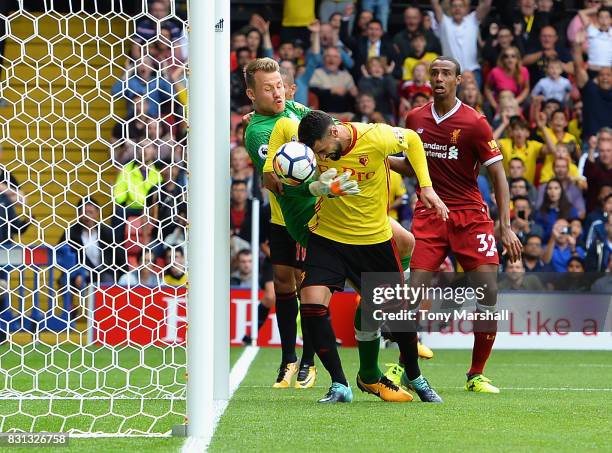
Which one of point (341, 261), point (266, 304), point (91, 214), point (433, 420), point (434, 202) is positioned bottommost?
point (266, 304)

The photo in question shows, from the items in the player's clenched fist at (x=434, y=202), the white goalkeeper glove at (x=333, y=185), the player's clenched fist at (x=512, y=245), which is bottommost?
the player's clenched fist at (x=512, y=245)

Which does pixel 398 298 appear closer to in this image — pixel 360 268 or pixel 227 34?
pixel 360 268

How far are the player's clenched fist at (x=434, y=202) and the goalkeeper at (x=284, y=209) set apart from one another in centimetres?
50

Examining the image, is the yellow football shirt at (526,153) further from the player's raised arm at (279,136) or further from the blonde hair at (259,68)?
the player's raised arm at (279,136)

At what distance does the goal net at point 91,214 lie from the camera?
22.6 feet

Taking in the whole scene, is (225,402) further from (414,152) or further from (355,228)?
(414,152)

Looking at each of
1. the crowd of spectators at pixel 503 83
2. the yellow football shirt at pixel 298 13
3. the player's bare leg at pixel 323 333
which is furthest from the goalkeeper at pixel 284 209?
the yellow football shirt at pixel 298 13

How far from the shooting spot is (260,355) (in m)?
12.4

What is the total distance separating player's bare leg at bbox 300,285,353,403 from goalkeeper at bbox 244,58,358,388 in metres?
0.63

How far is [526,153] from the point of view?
1562 cm

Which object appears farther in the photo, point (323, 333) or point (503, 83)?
point (503, 83)

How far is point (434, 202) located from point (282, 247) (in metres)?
1.97

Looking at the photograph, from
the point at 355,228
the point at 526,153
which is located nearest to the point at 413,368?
the point at 355,228

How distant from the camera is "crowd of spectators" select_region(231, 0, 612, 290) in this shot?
49.1ft
